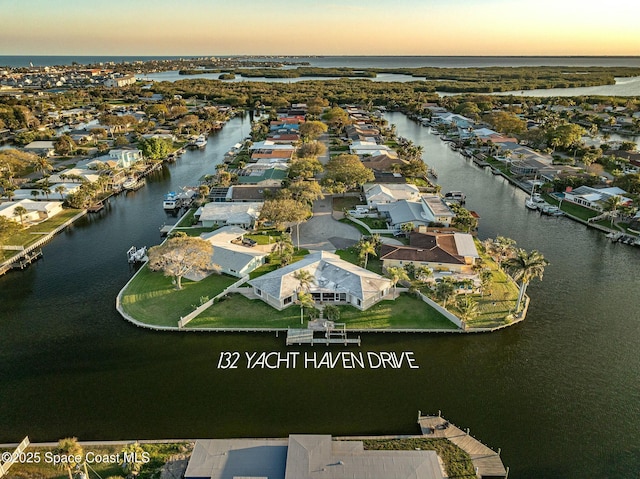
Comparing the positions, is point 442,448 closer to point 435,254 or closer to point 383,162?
point 435,254

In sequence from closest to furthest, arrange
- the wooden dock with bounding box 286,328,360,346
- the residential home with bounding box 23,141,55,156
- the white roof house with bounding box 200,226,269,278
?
the wooden dock with bounding box 286,328,360,346, the white roof house with bounding box 200,226,269,278, the residential home with bounding box 23,141,55,156

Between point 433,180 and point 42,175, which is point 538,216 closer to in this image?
point 433,180

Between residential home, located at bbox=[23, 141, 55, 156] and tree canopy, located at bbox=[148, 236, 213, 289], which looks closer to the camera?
tree canopy, located at bbox=[148, 236, 213, 289]

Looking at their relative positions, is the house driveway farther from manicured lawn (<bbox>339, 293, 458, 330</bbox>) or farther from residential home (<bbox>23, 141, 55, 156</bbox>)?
residential home (<bbox>23, 141, 55, 156</bbox>)

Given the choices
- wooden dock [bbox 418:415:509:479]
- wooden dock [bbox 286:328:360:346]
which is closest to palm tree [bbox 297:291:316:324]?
wooden dock [bbox 286:328:360:346]

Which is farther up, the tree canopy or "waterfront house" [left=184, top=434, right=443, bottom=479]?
the tree canopy

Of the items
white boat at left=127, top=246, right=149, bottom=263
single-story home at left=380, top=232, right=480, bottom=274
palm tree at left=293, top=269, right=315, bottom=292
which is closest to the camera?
palm tree at left=293, top=269, right=315, bottom=292

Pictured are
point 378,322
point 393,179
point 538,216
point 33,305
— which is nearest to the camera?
point 378,322

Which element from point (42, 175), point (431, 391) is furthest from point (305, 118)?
point (431, 391)
